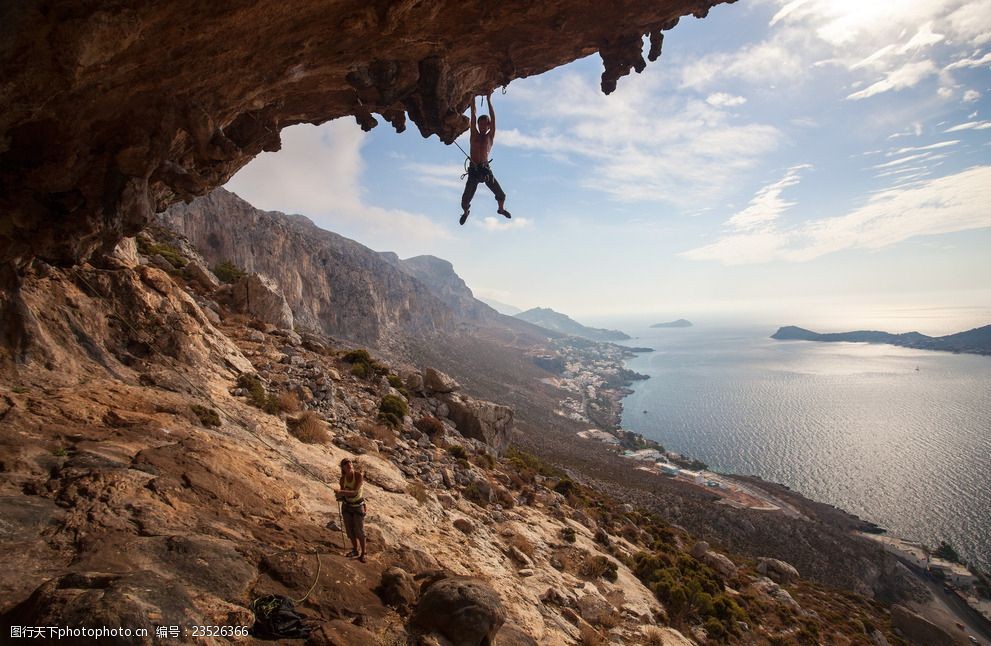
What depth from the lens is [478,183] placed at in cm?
1189

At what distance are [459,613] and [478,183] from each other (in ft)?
33.4

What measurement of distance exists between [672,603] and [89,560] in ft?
60.6

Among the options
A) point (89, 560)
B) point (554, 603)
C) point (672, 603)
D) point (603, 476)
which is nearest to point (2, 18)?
point (89, 560)

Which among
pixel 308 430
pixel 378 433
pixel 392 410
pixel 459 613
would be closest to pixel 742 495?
pixel 392 410

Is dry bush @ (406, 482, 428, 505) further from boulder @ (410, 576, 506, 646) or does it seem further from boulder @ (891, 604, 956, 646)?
boulder @ (891, 604, 956, 646)

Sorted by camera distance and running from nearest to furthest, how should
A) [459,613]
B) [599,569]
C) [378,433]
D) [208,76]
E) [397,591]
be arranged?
[459,613] < [397,591] < [208,76] < [599,569] < [378,433]

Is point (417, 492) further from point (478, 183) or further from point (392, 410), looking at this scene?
point (478, 183)

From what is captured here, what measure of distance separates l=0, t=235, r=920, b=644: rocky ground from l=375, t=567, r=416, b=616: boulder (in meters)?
0.03

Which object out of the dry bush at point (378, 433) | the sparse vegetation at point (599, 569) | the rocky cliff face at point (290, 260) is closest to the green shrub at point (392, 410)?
the dry bush at point (378, 433)

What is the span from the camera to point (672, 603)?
16.3 metres

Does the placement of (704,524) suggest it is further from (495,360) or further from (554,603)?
(495,360)

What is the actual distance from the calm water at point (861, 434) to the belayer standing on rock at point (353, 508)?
78786 millimetres

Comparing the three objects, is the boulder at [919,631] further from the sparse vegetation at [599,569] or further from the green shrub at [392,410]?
the green shrub at [392,410]

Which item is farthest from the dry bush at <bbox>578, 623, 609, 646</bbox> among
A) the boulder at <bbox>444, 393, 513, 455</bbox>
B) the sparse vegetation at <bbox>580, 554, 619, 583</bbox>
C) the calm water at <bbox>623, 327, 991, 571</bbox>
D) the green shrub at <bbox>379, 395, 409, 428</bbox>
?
the calm water at <bbox>623, 327, 991, 571</bbox>
